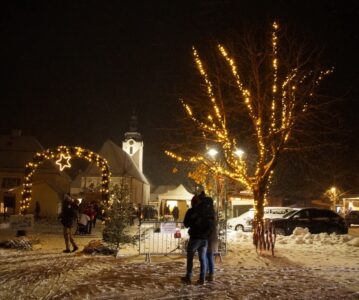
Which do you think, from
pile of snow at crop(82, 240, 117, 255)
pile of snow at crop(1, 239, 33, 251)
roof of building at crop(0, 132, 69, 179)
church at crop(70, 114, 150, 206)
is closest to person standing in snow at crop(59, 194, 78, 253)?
pile of snow at crop(82, 240, 117, 255)

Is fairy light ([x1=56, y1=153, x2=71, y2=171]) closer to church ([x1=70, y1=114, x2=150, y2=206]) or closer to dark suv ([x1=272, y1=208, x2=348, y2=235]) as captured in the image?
dark suv ([x1=272, y1=208, x2=348, y2=235])

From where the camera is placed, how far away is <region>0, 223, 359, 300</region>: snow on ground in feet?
29.3

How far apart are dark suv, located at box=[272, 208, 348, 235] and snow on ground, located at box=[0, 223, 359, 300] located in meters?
7.01

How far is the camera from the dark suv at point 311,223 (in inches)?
919

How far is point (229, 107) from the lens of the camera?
19.1 metres

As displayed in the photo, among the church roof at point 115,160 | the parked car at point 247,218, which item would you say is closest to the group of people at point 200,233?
the parked car at point 247,218

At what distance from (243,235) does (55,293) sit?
1352 cm

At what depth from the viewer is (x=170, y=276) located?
422 inches

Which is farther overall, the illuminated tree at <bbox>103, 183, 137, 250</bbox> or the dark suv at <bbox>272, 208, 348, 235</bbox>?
the dark suv at <bbox>272, 208, 348, 235</bbox>

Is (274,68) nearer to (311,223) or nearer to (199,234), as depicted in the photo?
(311,223)

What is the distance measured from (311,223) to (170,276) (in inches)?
569

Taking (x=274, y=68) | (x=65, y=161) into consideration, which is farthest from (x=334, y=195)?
(x=274, y=68)

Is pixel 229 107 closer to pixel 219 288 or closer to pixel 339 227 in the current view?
pixel 339 227

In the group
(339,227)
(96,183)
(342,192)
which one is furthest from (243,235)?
(342,192)
